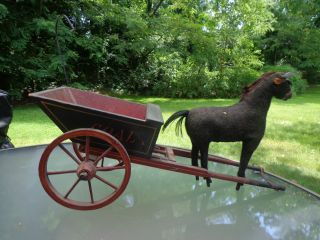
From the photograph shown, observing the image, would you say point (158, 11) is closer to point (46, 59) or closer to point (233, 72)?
point (233, 72)

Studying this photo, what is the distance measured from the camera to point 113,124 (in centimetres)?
232

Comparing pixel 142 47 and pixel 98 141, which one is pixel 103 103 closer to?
pixel 98 141

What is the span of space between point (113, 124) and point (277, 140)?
3.96 meters

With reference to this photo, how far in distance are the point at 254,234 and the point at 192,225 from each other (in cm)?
42

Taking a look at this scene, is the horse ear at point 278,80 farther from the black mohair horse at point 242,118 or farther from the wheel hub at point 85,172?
the wheel hub at point 85,172

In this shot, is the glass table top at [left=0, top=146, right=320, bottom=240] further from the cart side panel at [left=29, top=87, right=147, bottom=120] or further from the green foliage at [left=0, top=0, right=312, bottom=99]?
the green foliage at [left=0, top=0, right=312, bottom=99]

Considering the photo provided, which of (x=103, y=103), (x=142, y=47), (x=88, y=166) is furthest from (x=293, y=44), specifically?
(x=88, y=166)

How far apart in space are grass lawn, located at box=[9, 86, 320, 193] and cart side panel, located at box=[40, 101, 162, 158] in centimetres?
214

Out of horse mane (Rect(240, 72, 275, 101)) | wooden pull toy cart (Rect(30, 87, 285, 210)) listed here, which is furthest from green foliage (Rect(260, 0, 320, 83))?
wooden pull toy cart (Rect(30, 87, 285, 210))

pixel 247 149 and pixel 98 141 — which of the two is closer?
pixel 98 141

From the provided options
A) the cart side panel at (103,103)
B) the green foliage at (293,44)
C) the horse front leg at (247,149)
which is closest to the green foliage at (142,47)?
the green foliage at (293,44)

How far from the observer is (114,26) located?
35.1 feet

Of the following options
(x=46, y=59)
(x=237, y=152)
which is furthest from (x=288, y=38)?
(x=237, y=152)

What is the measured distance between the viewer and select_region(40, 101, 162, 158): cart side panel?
2.24 meters
